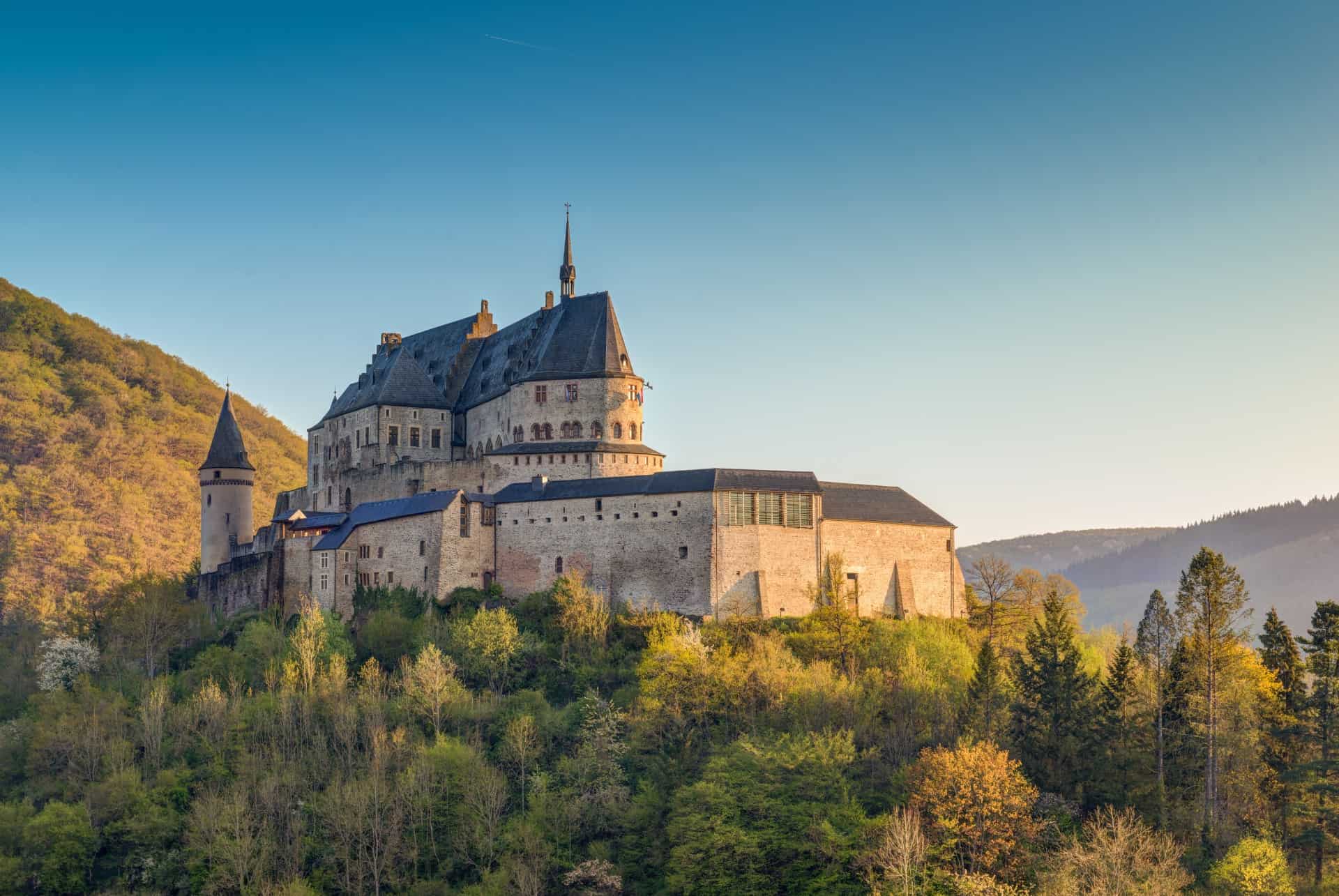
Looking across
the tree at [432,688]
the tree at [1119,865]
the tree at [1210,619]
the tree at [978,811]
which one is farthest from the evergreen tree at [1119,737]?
the tree at [432,688]

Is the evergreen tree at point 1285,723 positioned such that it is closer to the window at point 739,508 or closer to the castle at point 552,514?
the castle at point 552,514

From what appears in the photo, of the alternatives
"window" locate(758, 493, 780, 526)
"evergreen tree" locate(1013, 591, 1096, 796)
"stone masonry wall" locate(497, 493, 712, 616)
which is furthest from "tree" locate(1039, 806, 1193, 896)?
"stone masonry wall" locate(497, 493, 712, 616)

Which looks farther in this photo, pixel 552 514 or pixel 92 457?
pixel 92 457

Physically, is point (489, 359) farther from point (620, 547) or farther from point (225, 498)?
point (620, 547)

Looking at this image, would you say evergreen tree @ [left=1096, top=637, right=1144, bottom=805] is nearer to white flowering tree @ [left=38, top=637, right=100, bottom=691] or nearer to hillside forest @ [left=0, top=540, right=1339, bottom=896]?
hillside forest @ [left=0, top=540, right=1339, bottom=896]

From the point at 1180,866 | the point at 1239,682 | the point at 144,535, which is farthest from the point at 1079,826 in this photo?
the point at 144,535

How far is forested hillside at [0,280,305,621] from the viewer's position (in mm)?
107438

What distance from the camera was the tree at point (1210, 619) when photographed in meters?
49.9

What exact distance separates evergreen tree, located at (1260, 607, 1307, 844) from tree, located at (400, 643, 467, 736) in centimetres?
2922

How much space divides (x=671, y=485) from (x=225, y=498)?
94.5 ft

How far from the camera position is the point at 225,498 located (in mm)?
77438

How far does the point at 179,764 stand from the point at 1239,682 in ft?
130

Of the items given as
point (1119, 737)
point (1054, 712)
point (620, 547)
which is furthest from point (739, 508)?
point (1119, 737)

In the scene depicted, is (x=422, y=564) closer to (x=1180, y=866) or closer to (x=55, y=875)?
(x=55, y=875)
